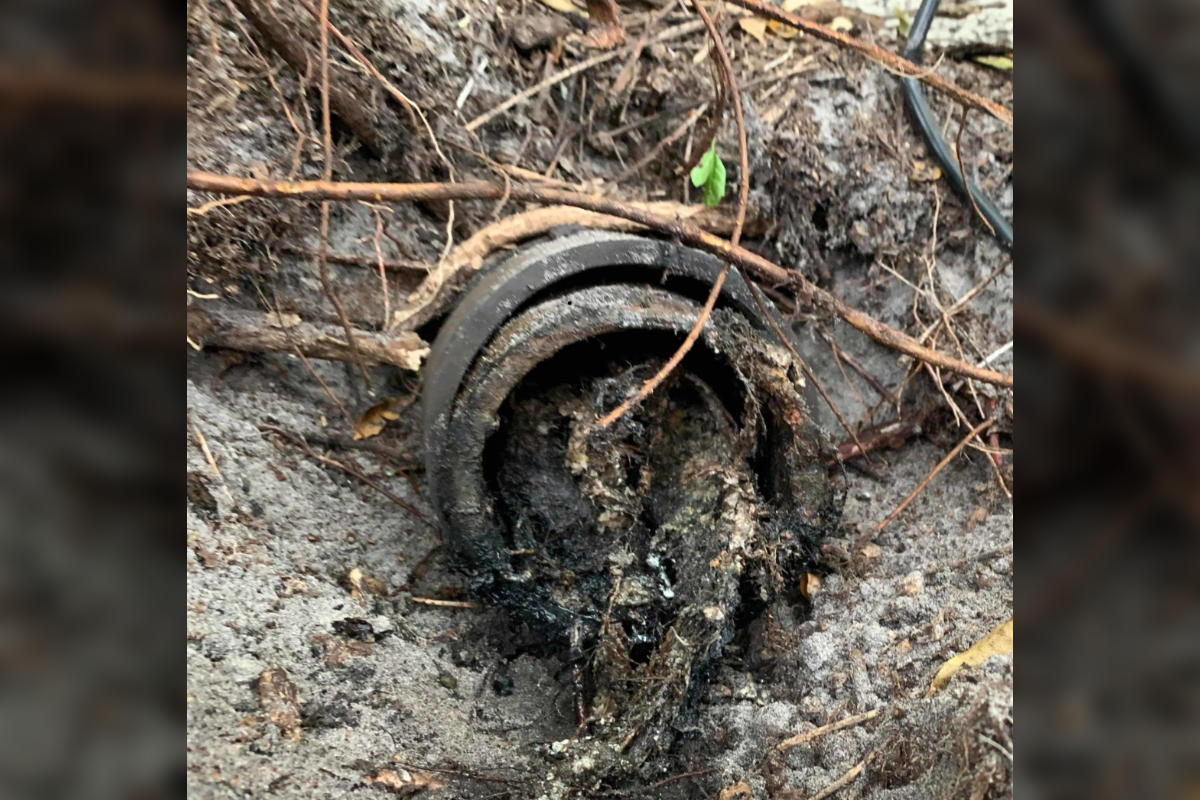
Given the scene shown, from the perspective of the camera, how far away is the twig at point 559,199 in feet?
3.47

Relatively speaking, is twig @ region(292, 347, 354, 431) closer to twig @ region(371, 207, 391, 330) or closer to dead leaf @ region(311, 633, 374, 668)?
twig @ region(371, 207, 391, 330)

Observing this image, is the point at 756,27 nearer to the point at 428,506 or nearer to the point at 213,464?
the point at 428,506

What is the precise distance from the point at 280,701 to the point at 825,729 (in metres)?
0.97

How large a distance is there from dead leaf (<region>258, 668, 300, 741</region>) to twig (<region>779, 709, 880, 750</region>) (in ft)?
2.81

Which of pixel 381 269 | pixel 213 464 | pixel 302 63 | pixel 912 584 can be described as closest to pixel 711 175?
pixel 381 269

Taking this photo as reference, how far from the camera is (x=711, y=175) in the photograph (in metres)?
1.84

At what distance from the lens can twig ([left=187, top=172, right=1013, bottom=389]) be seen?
41.6 inches

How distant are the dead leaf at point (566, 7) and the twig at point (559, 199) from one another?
90cm

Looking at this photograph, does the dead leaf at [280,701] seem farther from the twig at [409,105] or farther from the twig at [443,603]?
the twig at [409,105]

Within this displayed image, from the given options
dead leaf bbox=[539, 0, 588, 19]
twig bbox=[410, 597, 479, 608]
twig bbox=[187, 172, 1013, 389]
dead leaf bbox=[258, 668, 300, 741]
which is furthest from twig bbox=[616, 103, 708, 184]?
dead leaf bbox=[258, 668, 300, 741]

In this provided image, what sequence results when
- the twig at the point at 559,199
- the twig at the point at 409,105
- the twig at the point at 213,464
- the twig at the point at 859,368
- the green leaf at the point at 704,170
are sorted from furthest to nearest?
the twig at the point at 859,368 → the green leaf at the point at 704,170 → the twig at the point at 409,105 → the twig at the point at 213,464 → the twig at the point at 559,199
